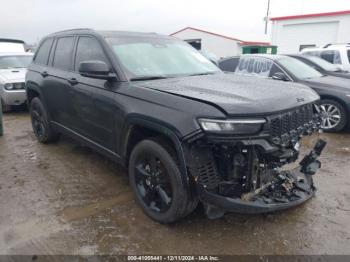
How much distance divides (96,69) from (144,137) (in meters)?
0.83

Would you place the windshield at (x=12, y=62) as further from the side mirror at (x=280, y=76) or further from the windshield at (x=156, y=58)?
the side mirror at (x=280, y=76)

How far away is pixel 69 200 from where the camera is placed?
3.63 meters

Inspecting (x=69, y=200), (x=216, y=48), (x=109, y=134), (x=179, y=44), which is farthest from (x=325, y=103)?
(x=216, y=48)

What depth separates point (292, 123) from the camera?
284 centimetres

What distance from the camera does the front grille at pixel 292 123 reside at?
2.62 metres

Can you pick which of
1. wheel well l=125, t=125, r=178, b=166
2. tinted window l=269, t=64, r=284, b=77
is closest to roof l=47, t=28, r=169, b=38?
wheel well l=125, t=125, r=178, b=166

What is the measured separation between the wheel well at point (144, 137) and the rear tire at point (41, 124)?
236cm

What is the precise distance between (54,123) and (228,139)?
11.1 feet

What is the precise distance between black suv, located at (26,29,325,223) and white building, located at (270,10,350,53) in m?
18.6

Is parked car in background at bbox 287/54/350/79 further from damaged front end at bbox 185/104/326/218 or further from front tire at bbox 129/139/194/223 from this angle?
front tire at bbox 129/139/194/223

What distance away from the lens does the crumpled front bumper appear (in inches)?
102

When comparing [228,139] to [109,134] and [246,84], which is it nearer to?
[246,84]

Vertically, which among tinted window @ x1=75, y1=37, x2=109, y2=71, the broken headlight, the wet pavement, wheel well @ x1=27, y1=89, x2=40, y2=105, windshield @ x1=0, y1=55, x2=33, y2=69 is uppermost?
tinted window @ x1=75, y1=37, x2=109, y2=71

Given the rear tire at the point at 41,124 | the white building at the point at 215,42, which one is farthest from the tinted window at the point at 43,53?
the white building at the point at 215,42
